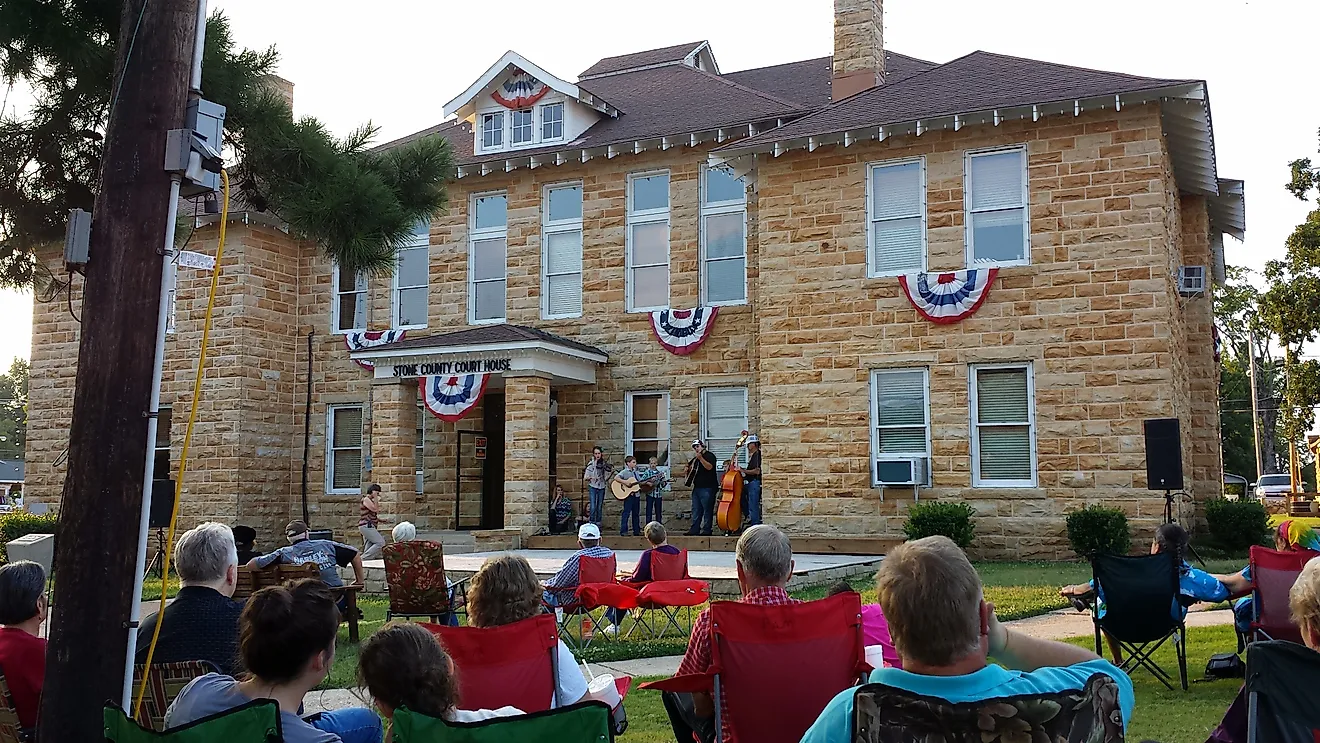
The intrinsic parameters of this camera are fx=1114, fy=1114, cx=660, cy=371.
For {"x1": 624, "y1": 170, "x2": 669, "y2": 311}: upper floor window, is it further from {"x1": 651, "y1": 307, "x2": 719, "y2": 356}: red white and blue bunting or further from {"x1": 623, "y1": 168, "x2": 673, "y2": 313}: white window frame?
{"x1": 651, "y1": 307, "x2": 719, "y2": 356}: red white and blue bunting

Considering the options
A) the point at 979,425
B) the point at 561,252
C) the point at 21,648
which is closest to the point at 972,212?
the point at 979,425

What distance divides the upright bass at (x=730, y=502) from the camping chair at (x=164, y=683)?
44.0 feet

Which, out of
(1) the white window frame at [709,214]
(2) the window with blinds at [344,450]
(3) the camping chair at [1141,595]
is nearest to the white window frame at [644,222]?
(1) the white window frame at [709,214]

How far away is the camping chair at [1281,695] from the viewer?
322 cm

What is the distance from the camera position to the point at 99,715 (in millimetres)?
4219

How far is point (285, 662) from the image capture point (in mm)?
3209

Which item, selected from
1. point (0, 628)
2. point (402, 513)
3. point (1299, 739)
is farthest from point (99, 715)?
point (402, 513)

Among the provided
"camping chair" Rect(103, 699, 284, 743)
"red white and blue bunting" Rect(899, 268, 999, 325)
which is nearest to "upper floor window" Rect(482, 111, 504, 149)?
"red white and blue bunting" Rect(899, 268, 999, 325)

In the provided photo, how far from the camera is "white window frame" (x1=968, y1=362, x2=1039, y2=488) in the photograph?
15.7 m

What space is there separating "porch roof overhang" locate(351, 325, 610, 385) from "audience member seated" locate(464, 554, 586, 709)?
1335 centimetres

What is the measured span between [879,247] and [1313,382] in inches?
780

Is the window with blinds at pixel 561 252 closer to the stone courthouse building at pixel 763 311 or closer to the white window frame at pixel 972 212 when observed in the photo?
the stone courthouse building at pixel 763 311

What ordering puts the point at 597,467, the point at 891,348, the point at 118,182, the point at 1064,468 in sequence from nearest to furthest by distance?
the point at 118,182 → the point at 1064,468 → the point at 891,348 → the point at 597,467

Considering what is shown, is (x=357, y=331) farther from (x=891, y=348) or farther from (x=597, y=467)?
(x=891, y=348)
